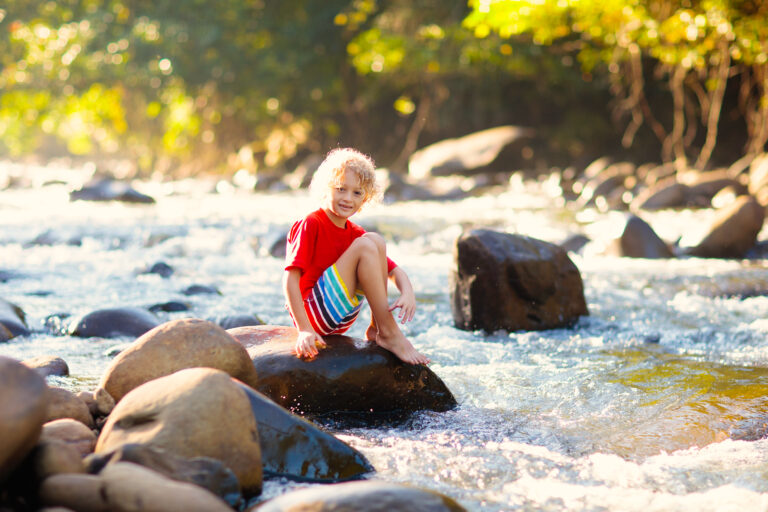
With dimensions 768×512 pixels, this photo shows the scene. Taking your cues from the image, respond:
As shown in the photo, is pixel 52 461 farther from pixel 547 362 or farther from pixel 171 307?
pixel 171 307

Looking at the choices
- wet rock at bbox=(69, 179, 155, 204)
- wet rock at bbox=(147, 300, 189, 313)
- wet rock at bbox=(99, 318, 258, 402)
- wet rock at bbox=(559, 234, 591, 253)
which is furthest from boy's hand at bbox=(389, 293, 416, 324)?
wet rock at bbox=(69, 179, 155, 204)

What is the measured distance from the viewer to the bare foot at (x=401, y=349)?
356 cm

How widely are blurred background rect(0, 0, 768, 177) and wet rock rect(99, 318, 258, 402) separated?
1380cm

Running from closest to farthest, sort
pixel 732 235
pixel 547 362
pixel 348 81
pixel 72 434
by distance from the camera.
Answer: pixel 72 434 → pixel 547 362 → pixel 732 235 → pixel 348 81

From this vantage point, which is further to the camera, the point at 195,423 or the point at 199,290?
the point at 199,290

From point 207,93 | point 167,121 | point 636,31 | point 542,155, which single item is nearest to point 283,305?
point 636,31

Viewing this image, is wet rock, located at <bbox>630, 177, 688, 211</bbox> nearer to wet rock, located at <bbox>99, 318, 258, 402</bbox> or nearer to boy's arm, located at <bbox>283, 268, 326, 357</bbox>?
boy's arm, located at <bbox>283, 268, 326, 357</bbox>

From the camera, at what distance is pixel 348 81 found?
929 inches

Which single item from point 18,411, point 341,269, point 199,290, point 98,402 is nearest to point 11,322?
point 199,290

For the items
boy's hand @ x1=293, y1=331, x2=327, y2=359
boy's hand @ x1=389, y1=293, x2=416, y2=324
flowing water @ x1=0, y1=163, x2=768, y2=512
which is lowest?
flowing water @ x1=0, y1=163, x2=768, y2=512

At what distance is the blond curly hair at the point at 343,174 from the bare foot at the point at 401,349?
0.67 metres

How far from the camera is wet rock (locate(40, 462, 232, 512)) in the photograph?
1.97 metres

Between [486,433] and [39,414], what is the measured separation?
178cm

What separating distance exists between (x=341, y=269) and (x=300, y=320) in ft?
0.99
